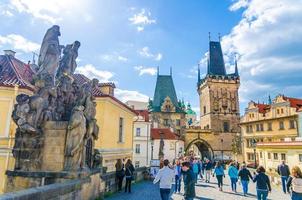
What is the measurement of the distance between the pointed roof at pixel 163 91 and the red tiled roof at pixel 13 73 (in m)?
52.7

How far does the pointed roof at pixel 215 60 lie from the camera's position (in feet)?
224

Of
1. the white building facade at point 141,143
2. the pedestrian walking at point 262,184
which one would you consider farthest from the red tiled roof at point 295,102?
the pedestrian walking at point 262,184

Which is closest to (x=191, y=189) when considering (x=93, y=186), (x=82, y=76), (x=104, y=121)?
(x=93, y=186)

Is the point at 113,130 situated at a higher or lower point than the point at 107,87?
lower

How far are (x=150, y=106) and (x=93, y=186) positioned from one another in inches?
2560

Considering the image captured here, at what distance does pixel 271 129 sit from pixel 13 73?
119 feet

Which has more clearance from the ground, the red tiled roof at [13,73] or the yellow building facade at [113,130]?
the red tiled roof at [13,73]

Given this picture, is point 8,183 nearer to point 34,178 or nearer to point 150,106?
point 34,178

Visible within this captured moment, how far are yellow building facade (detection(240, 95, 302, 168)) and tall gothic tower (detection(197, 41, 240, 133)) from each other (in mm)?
14945

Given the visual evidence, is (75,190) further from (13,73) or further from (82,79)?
(82,79)

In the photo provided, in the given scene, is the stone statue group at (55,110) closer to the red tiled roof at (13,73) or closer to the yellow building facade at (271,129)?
the red tiled roof at (13,73)

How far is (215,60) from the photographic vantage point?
232 feet

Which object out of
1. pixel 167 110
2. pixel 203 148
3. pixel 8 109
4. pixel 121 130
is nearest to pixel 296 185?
pixel 8 109

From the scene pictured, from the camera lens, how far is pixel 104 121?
17.9 metres
